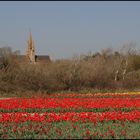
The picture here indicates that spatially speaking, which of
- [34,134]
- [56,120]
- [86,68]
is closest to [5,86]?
[86,68]

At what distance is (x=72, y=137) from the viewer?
1041 cm

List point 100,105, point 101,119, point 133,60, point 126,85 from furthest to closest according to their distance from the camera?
point 133,60
point 126,85
point 100,105
point 101,119

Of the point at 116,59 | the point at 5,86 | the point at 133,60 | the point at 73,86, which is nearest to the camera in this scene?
the point at 5,86

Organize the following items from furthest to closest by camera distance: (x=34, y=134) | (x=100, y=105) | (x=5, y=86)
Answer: (x=5, y=86), (x=100, y=105), (x=34, y=134)

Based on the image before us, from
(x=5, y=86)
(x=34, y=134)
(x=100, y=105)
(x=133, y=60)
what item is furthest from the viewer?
(x=133, y=60)

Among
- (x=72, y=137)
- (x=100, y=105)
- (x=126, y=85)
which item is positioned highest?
(x=72, y=137)

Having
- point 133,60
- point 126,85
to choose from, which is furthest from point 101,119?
point 133,60

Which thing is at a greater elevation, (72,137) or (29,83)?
(72,137)

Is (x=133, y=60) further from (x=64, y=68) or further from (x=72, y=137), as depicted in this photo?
(x=72, y=137)

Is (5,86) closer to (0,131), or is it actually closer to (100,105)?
(100,105)

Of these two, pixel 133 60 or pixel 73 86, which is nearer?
pixel 73 86

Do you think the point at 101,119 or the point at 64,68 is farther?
the point at 64,68

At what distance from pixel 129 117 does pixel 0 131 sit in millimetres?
4749

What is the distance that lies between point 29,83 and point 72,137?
29674 millimetres
